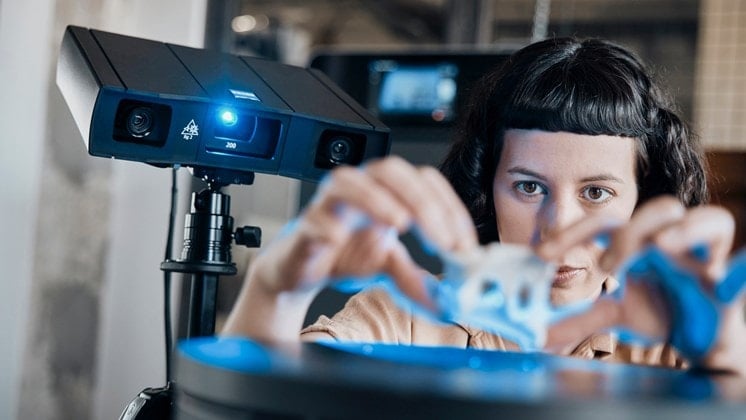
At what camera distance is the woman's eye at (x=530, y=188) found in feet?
3.65

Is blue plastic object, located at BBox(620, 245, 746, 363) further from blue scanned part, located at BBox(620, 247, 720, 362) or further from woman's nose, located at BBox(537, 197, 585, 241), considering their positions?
woman's nose, located at BBox(537, 197, 585, 241)

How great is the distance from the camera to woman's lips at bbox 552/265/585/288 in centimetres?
109

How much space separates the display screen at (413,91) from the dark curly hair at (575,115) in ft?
2.07

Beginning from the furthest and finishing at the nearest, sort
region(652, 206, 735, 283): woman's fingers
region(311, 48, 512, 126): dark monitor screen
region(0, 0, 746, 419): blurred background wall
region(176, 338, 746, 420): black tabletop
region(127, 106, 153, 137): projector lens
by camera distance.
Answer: region(0, 0, 746, 419): blurred background wall
region(311, 48, 512, 126): dark monitor screen
region(127, 106, 153, 137): projector lens
region(652, 206, 735, 283): woman's fingers
region(176, 338, 746, 420): black tabletop

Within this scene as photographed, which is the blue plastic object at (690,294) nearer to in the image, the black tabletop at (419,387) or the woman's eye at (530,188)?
the black tabletop at (419,387)

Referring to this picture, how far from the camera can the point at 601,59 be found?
4.02 ft

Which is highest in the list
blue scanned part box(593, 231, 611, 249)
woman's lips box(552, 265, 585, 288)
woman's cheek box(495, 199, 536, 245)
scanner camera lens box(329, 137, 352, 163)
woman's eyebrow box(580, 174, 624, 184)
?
scanner camera lens box(329, 137, 352, 163)

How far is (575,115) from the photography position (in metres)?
1.13

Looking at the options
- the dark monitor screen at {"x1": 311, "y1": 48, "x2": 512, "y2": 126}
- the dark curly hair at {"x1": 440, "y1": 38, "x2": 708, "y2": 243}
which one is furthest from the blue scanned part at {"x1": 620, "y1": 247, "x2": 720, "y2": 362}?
the dark monitor screen at {"x1": 311, "y1": 48, "x2": 512, "y2": 126}

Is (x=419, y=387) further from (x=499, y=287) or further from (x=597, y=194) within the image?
(x=597, y=194)

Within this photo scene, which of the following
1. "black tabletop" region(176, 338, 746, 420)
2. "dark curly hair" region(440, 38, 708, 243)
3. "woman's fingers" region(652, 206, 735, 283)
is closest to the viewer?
"black tabletop" region(176, 338, 746, 420)

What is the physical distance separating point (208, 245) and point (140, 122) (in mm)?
147

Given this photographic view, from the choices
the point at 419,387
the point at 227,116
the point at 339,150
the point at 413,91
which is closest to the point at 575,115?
the point at 339,150

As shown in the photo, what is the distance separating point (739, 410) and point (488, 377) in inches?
4.9
